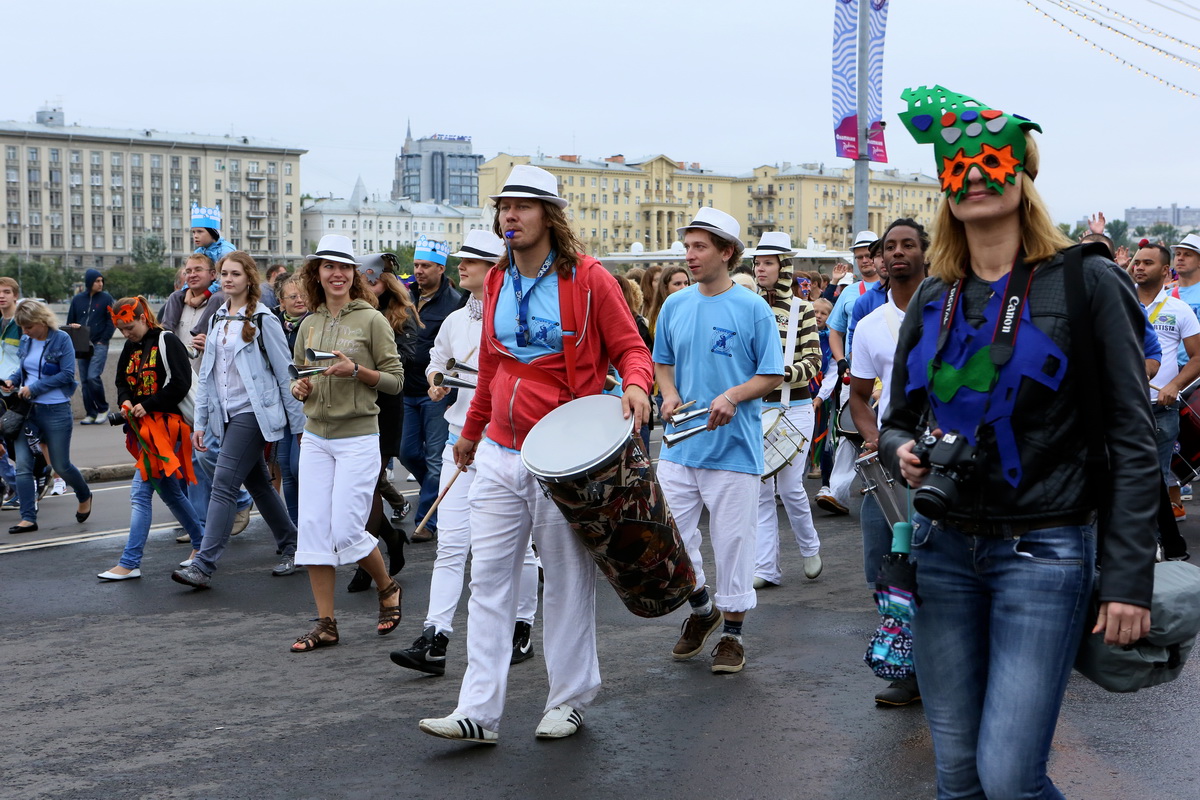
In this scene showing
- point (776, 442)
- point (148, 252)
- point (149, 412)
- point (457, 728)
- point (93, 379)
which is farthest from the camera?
point (148, 252)

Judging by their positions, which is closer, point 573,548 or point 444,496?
point 573,548

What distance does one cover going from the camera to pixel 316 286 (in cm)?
729

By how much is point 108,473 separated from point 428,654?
8654mm

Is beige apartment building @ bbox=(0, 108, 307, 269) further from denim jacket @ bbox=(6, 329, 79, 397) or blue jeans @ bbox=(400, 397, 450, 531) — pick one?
blue jeans @ bbox=(400, 397, 450, 531)

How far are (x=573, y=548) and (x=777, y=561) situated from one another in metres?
3.27

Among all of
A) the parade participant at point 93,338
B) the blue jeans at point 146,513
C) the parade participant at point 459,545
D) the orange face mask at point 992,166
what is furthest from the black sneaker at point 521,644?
the parade participant at point 93,338

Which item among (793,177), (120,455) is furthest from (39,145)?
(120,455)

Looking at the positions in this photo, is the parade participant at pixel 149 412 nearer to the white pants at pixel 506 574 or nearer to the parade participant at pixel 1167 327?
the white pants at pixel 506 574

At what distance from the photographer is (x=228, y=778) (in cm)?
472

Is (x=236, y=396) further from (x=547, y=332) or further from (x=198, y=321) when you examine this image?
(x=547, y=332)

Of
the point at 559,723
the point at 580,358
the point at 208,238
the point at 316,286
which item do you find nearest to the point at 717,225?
the point at 580,358

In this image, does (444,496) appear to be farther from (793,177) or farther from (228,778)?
(793,177)

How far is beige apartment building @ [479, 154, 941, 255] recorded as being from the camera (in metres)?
168

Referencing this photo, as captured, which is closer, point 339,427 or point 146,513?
point 339,427
